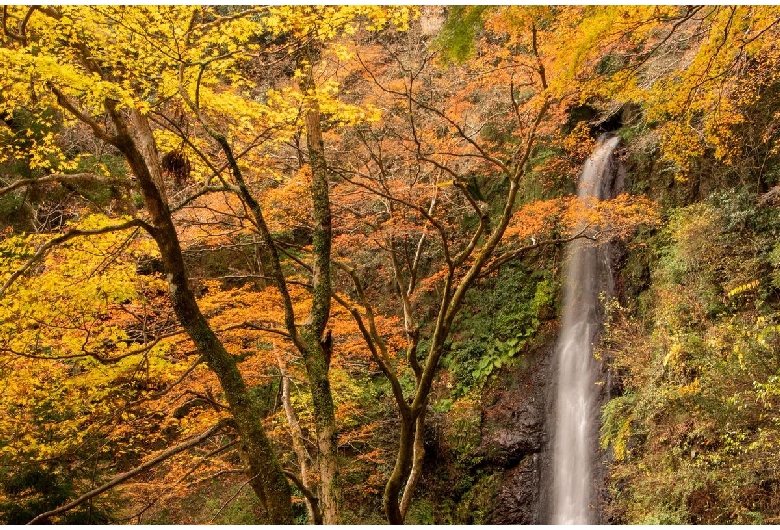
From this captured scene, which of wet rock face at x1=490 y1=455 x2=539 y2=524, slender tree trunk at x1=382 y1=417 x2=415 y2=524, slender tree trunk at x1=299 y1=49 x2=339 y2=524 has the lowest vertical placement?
wet rock face at x1=490 y1=455 x2=539 y2=524

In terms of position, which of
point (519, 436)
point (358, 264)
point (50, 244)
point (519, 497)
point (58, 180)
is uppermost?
point (358, 264)

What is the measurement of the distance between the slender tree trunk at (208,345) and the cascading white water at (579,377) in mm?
7296

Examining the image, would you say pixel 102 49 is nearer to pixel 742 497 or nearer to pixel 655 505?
pixel 742 497

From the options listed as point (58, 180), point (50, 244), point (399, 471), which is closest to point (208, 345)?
point (50, 244)

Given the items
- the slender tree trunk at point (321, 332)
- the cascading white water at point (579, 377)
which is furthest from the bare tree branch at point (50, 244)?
the cascading white water at point (579, 377)

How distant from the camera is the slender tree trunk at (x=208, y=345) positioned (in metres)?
4.55

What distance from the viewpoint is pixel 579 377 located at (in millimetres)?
11734

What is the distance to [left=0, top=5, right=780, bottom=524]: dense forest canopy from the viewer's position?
4773 millimetres

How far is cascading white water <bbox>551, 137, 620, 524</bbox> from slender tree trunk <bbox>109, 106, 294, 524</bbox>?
23.9 feet

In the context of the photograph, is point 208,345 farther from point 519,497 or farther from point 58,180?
point 519,497

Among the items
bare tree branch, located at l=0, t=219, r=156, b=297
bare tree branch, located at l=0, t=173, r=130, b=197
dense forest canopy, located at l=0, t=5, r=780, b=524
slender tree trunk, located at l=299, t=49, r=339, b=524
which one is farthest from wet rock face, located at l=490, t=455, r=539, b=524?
bare tree branch, located at l=0, t=173, r=130, b=197

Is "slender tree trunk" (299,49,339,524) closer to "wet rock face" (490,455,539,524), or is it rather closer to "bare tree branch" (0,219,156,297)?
"bare tree branch" (0,219,156,297)

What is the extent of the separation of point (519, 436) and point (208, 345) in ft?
30.4

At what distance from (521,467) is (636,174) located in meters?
7.08
